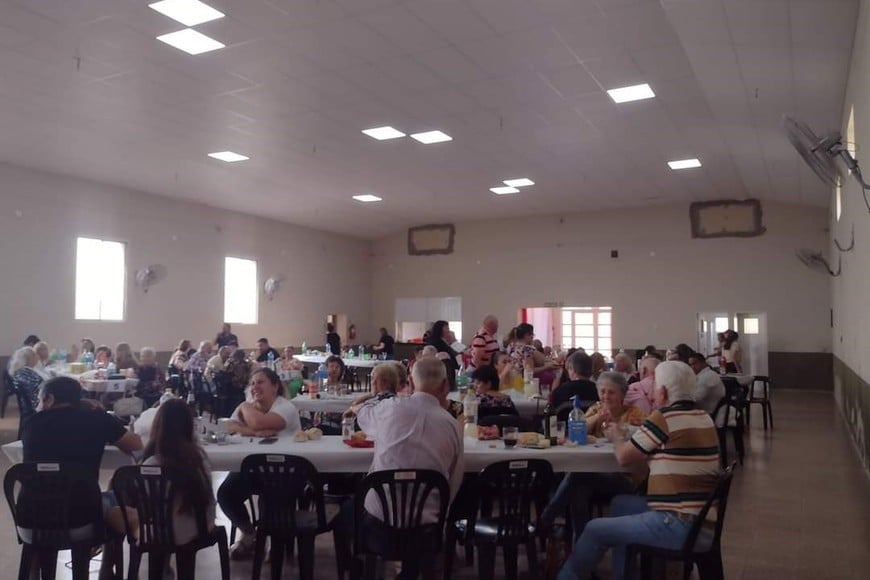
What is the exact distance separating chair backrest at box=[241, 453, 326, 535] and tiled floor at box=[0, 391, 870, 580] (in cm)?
66

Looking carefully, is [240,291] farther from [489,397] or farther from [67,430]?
[67,430]

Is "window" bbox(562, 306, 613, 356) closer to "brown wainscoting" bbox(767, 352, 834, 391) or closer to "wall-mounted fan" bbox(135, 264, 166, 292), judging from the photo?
"brown wainscoting" bbox(767, 352, 834, 391)

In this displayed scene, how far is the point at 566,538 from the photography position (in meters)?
3.87

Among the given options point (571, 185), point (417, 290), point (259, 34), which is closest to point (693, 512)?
point (259, 34)

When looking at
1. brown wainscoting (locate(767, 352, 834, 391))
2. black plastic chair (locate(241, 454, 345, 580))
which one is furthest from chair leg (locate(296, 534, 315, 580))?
brown wainscoting (locate(767, 352, 834, 391))

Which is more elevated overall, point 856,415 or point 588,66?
point 588,66

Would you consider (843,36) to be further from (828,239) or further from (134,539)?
(828,239)

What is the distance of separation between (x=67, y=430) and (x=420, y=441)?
1.65m

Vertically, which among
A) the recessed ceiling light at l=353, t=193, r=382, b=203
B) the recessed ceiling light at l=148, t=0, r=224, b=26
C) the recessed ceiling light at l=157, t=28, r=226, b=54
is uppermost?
the recessed ceiling light at l=157, t=28, r=226, b=54

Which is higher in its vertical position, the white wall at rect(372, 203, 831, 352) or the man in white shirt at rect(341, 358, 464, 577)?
the white wall at rect(372, 203, 831, 352)

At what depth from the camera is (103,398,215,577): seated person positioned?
296cm

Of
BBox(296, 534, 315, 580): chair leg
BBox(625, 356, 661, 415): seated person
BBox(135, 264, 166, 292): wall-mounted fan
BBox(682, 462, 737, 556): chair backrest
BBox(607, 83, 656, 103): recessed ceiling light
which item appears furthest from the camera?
BBox(135, 264, 166, 292): wall-mounted fan

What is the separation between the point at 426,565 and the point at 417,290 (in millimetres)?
15604

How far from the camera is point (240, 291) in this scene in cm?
1534
